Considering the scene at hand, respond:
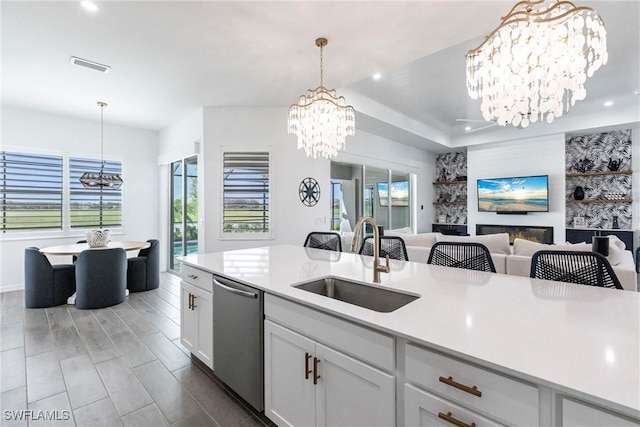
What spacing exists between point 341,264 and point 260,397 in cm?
103

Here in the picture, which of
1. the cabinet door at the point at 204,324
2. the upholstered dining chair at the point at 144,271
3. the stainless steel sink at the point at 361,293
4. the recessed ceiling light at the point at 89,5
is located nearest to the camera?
the stainless steel sink at the point at 361,293

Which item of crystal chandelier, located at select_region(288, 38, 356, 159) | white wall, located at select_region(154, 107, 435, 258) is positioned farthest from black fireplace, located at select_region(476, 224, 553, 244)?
crystal chandelier, located at select_region(288, 38, 356, 159)

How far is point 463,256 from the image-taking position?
2293mm

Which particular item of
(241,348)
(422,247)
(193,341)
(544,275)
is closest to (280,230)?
(422,247)

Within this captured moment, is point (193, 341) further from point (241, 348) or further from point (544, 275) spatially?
point (544, 275)

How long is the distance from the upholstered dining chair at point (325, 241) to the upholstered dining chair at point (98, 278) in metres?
2.69

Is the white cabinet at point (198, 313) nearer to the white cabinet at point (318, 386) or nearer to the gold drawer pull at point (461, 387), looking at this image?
the white cabinet at point (318, 386)

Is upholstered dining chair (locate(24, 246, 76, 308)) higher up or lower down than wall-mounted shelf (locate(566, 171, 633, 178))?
lower down

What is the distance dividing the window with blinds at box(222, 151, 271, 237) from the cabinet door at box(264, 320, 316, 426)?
10.4ft

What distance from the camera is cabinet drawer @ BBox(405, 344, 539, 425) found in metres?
0.84

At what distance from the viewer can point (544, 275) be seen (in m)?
1.92

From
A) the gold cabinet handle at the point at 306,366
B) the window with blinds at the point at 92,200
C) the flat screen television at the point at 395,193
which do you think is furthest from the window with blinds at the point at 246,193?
the gold cabinet handle at the point at 306,366

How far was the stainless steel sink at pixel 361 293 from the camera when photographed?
1617 millimetres

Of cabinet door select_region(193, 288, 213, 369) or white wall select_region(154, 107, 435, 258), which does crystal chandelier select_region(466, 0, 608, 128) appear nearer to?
cabinet door select_region(193, 288, 213, 369)
